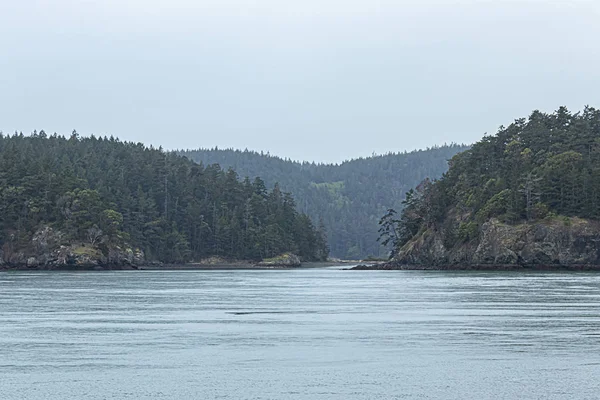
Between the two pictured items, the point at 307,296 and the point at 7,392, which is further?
the point at 307,296

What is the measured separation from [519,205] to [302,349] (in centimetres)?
12509

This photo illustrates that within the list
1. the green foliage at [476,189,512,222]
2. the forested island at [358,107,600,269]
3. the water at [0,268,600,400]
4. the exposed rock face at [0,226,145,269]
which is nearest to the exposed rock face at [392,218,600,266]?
the forested island at [358,107,600,269]

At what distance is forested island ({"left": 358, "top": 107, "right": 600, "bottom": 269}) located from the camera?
15188 cm

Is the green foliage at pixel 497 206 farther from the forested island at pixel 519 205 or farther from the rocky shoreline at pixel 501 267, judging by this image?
the rocky shoreline at pixel 501 267

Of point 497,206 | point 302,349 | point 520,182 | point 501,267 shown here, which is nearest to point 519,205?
point 497,206

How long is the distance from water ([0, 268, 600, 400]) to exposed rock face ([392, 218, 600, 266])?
82.5 metres

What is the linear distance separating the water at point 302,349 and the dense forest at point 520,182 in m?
88.2

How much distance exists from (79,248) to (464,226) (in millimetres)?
77370

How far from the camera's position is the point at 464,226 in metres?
169

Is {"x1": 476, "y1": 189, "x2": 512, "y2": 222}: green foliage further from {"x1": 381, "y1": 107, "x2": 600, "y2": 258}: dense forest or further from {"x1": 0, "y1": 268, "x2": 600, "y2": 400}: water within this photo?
{"x1": 0, "y1": 268, "x2": 600, "y2": 400}: water

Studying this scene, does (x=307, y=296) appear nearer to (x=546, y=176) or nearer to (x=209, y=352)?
(x=209, y=352)

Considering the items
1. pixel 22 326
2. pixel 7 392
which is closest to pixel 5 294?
pixel 22 326

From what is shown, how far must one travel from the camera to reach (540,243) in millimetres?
152125

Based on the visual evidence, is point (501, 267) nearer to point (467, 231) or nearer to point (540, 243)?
point (540, 243)
